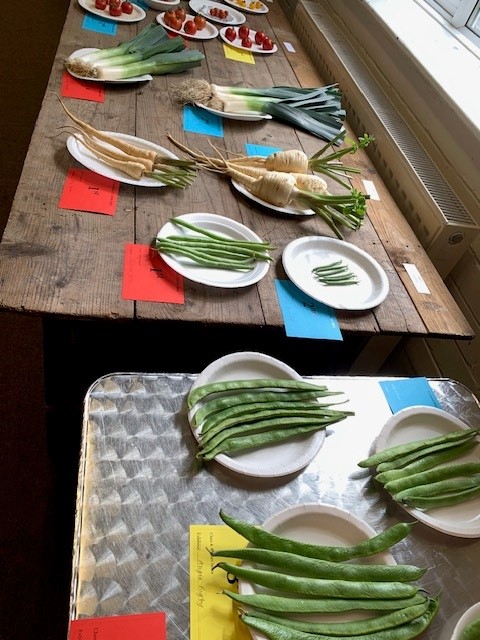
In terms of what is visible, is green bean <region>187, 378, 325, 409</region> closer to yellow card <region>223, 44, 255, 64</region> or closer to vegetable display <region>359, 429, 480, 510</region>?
vegetable display <region>359, 429, 480, 510</region>

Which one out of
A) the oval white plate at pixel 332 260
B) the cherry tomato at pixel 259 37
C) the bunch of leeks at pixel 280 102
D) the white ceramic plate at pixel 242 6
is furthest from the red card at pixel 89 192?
the white ceramic plate at pixel 242 6

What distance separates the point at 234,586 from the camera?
822mm

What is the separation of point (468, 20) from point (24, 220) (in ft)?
7.51

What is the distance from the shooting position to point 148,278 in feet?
4.12

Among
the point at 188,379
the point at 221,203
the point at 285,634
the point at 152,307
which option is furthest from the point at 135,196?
the point at 285,634

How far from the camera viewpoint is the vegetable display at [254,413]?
984 millimetres

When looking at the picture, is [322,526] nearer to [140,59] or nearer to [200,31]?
[140,59]

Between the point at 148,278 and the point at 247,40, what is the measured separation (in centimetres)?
167

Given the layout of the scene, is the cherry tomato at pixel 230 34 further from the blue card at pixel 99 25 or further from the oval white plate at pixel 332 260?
the oval white plate at pixel 332 260

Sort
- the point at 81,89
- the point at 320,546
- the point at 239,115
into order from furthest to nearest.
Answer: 1. the point at 239,115
2. the point at 81,89
3. the point at 320,546

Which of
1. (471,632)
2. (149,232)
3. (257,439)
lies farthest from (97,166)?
(471,632)

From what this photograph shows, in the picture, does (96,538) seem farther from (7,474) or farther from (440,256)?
(440,256)

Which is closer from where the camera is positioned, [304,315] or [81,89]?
[304,315]

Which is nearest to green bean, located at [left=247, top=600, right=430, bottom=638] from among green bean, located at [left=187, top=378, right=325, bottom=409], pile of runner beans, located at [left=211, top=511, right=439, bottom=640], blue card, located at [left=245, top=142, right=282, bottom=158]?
pile of runner beans, located at [left=211, top=511, right=439, bottom=640]
